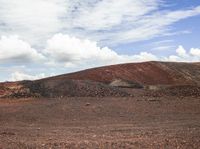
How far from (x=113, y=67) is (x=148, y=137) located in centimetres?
2350

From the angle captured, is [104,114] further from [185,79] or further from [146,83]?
[185,79]

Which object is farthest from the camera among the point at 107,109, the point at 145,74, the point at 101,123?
the point at 145,74

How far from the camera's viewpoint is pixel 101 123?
21.6 meters

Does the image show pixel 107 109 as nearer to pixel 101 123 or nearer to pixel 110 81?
pixel 101 123

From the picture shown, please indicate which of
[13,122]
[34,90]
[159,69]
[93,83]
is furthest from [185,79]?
[13,122]

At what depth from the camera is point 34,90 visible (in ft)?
108

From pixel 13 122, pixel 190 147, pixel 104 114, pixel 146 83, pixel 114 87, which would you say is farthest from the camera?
pixel 146 83

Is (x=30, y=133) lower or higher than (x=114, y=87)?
lower

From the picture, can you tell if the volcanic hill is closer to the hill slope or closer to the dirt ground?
the hill slope

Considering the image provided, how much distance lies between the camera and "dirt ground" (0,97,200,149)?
1400 cm

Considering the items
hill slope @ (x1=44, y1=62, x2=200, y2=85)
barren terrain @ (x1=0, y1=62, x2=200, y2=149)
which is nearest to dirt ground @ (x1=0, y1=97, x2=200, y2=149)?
barren terrain @ (x1=0, y1=62, x2=200, y2=149)

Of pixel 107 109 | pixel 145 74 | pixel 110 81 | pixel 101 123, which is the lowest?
pixel 101 123

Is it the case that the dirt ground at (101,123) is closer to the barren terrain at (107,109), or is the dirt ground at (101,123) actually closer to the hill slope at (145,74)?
the barren terrain at (107,109)

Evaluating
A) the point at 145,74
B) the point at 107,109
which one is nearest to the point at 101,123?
the point at 107,109
